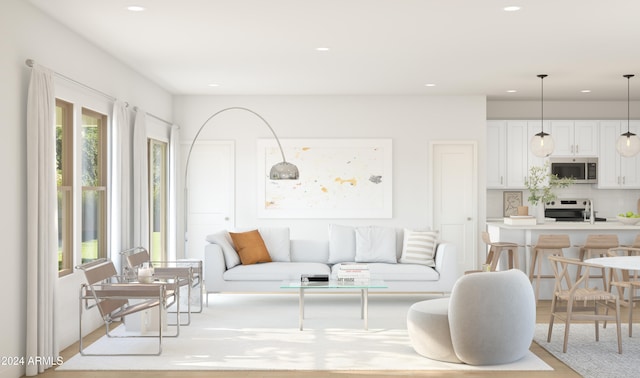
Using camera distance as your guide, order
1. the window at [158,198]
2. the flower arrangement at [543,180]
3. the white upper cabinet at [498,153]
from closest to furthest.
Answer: the window at [158,198], the flower arrangement at [543,180], the white upper cabinet at [498,153]

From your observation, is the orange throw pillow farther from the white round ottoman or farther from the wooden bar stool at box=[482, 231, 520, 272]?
the white round ottoman

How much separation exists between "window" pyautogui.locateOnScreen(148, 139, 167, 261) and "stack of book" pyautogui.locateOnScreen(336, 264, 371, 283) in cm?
300

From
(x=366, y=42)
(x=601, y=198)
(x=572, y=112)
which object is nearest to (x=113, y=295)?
(x=366, y=42)

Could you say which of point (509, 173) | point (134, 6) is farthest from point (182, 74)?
point (509, 173)

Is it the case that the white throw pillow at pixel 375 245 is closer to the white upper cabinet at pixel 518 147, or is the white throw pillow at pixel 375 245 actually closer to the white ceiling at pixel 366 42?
the white ceiling at pixel 366 42

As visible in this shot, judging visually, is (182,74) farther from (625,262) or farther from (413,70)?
(625,262)

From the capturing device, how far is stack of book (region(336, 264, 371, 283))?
23.3ft

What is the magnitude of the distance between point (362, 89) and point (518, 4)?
4.54 m

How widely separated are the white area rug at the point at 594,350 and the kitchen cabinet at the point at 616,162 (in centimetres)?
427

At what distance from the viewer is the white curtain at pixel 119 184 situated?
23.4 feet

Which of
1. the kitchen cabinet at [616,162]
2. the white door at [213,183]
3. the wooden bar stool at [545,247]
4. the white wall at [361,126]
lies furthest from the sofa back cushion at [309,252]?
the kitchen cabinet at [616,162]

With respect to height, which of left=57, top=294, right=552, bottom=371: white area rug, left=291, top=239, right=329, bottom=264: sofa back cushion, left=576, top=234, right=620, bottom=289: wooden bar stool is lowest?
left=57, top=294, right=552, bottom=371: white area rug

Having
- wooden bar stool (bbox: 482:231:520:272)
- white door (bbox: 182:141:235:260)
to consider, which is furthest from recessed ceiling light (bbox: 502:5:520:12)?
white door (bbox: 182:141:235:260)

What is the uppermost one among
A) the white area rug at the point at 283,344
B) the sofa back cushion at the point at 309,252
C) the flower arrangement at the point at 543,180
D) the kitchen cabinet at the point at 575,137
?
the kitchen cabinet at the point at 575,137
